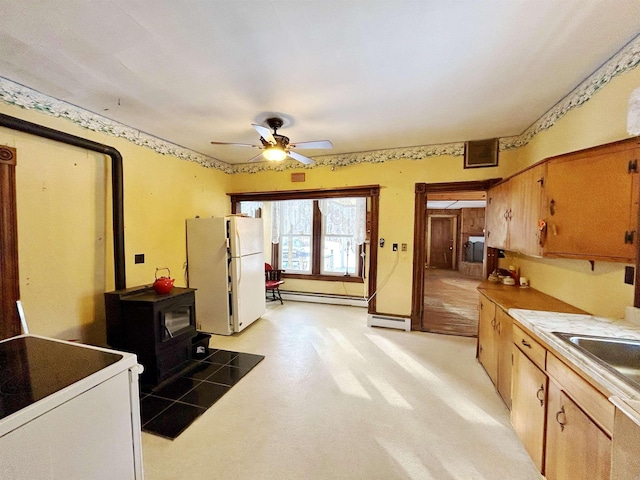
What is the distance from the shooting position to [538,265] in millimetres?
2676

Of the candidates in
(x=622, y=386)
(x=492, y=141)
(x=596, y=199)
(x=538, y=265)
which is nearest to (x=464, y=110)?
(x=492, y=141)

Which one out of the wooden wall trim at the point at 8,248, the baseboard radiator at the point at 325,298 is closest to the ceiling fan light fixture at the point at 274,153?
the wooden wall trim at the point at 8,248

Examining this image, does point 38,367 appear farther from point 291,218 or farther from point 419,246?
point 291,218

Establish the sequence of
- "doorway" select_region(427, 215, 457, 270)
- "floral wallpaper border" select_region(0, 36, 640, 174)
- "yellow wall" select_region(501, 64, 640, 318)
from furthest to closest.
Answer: "doorway" select_region(427, 215, 457, 270), "floral wallpaper border" select_region(0, 36, 640, 174), "yellow wall" select_region(501, 64, 640, 318)

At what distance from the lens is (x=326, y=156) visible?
4.21 meters

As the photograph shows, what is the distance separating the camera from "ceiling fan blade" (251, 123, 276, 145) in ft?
7.75

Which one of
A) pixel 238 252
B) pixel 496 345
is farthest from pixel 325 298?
pixel 496 345

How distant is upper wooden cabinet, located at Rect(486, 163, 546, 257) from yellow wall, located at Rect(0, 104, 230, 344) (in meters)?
4.02

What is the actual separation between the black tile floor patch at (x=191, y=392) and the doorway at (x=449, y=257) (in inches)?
99.0

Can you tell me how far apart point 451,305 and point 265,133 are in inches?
179

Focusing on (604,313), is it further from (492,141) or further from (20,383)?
(20,383)

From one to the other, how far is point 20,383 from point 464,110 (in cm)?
353

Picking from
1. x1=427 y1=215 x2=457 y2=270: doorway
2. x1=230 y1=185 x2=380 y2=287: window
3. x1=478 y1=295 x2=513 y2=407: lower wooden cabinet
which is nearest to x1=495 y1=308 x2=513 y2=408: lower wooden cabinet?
x1=478 y1=295 x2=513 y2=407: lower wooden cabinet

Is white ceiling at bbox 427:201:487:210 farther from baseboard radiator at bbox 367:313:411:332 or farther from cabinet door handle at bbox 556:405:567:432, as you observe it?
cabinet door handle at bbox 556:405:567:432
